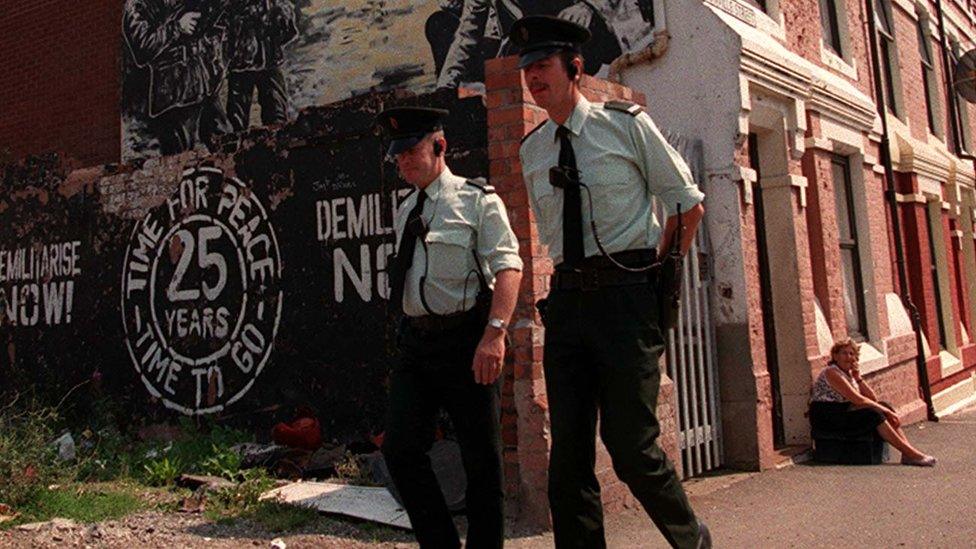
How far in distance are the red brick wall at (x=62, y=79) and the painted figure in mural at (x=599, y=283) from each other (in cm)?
954

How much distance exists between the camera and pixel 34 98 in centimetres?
1198

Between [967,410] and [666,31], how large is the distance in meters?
8.04

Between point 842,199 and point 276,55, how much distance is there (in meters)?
7.00

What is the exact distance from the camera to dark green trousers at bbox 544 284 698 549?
3.06 m

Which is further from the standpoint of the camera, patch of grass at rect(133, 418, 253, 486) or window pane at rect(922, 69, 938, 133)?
window pane at rect(922, 69, 938, 133)

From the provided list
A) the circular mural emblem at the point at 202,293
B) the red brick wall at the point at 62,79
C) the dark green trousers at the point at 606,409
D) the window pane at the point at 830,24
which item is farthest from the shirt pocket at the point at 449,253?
the red brick wall at the point at 62,79

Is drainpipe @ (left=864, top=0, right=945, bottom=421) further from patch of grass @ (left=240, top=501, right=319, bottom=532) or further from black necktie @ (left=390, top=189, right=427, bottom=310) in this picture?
black necktie @ (left=390, top=189, right=427, bottom=310)

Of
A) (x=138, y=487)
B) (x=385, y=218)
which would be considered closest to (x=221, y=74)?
(x=385, y=218)

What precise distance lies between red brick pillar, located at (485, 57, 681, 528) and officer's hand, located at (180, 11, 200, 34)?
701cm

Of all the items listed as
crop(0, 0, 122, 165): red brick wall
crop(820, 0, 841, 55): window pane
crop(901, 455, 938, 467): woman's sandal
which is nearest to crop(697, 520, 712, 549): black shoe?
crop(901, 455, 938, 467): woman's sandal

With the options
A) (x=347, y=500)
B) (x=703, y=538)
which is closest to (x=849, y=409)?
(x=347, y=500)

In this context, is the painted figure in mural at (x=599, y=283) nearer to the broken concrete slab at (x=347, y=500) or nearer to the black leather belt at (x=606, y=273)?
the black leather belt at (x=606, y=273)

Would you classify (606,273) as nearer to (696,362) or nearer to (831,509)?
(831,509)

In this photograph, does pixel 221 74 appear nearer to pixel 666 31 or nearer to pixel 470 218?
pixel 666 31
